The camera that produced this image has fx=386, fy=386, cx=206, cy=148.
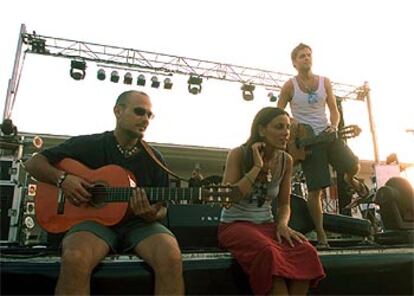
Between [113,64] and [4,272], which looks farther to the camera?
[113,64]

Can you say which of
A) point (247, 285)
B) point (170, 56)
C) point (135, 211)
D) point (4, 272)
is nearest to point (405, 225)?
point (247, 285)

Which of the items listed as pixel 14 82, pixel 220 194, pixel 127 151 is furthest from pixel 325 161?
pixel 14 82

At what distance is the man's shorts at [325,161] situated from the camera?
362 cm

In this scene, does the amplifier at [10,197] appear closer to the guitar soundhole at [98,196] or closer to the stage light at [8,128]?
the stage light at [8,128]

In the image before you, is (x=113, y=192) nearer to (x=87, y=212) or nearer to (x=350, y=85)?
(x=87, y=212)

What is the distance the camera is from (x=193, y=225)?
3586 mm

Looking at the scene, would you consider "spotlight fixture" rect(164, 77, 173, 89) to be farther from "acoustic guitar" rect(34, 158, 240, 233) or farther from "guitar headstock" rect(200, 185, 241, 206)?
"guitar headstock" rect(200, 185, 241, 206)

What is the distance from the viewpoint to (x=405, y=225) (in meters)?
3.70

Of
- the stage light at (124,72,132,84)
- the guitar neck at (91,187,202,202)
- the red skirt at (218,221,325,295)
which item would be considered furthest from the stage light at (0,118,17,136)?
the red skirt at (218,221,325,295)

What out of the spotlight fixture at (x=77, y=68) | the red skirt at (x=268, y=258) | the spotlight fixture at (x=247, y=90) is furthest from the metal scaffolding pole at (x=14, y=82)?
the red skirt at (x=268, y=258)

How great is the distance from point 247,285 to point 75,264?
3.37ft

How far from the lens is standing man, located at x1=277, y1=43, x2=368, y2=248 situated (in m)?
3.58

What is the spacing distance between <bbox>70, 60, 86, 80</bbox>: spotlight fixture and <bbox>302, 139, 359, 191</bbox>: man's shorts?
7995mm

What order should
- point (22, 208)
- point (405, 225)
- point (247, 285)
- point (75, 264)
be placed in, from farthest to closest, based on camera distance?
point (22, 208) → point (405, 225) → point (247, 285) → point (75, 264)
